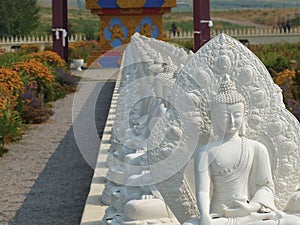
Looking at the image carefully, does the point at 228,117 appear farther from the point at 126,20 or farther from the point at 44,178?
the point at 126,20

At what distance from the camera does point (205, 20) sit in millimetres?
22250

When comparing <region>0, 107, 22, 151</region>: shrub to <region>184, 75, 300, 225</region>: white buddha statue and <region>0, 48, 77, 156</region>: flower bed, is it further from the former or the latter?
<region>184, 75, 300, 225</region>: white buddha statue

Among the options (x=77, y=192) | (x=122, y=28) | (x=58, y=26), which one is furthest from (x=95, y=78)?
(x=77, y=192)

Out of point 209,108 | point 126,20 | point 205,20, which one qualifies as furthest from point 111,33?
point 209,108

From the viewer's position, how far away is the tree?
45.4 m

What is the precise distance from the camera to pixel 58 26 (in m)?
23.3

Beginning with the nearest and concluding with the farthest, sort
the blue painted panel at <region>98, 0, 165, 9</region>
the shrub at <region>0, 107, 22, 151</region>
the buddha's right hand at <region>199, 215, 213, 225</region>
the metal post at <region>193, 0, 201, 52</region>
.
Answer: the buddha's right hand at <region>199, 215, 213, 225</region> < the shrub at <region>0, 107, 22, 151</region> < the metal post at <region>193, 0, 201, 52</region> < the blue painted panel at <region>98, 0, 165, 9</region>

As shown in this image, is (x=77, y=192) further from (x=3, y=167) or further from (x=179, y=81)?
(x=179, y=81)

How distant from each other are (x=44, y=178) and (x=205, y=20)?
14538 mm

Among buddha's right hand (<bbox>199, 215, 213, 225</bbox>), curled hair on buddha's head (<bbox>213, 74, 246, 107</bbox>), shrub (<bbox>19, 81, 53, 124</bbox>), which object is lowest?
shrub (<bbox>19, 81, 53, 124</bbox>)

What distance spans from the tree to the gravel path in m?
33.6

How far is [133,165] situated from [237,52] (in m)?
1.76

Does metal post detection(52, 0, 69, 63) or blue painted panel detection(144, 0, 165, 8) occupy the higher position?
blue painted panel detection(144, 0, 165, 8)

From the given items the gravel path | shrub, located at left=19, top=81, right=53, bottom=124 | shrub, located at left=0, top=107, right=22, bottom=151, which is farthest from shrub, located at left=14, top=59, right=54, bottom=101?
shrub, located at left=0, top=107, right=22, bottom=151
